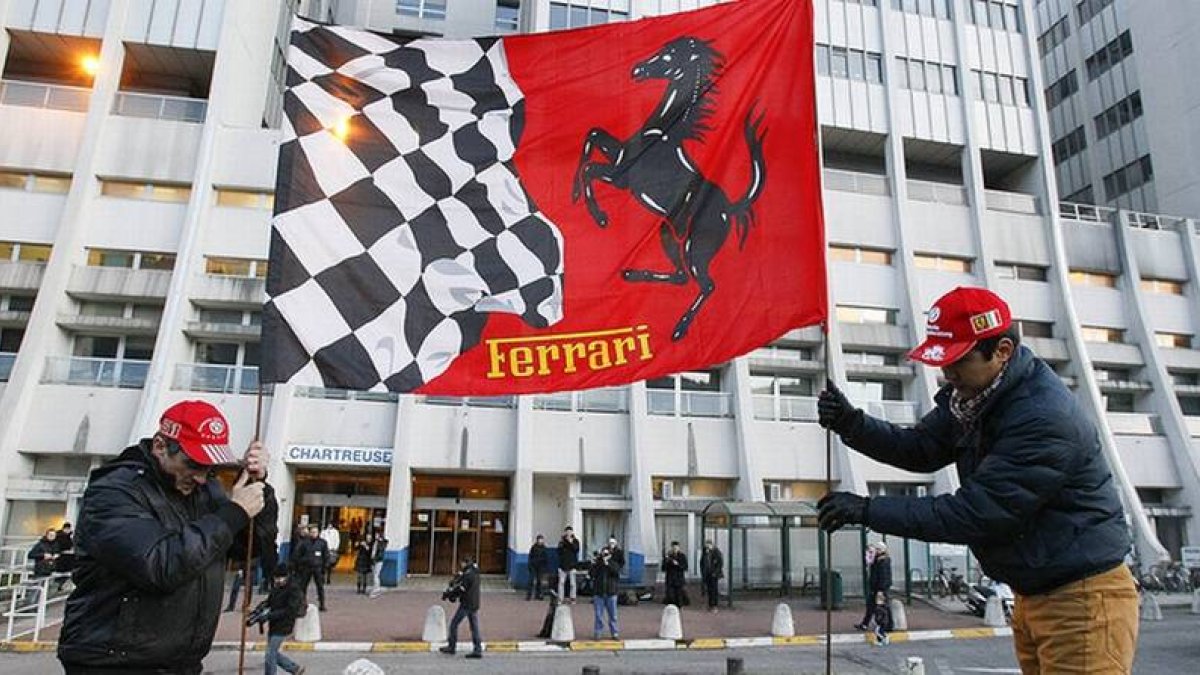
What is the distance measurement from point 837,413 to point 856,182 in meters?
28.2

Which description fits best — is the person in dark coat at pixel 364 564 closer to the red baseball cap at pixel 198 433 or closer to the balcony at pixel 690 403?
the balcony at pixel 690 403

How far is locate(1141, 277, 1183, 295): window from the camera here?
3155 centimetres

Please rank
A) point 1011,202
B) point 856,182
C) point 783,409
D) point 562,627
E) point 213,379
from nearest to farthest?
1. point 562,627
2. point 213,379
3. point 783,409
4. point 856,182
5. point 1011,202

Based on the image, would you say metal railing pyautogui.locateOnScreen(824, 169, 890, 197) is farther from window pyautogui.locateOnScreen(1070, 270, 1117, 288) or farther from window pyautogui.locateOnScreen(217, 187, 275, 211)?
window pyautogui.locateOnScreen(217, 187, 275, 211)

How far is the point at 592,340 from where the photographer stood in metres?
5.12

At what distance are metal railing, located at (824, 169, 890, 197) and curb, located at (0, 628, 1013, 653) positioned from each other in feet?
58.7

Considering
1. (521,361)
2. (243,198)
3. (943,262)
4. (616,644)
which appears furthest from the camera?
(943,262)

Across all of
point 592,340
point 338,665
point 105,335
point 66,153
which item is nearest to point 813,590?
point 338,665

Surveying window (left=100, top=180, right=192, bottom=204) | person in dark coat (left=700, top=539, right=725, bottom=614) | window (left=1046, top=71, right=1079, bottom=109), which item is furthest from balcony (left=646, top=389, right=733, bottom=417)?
window (left=1046, top=71, right=1079, bottom=109)

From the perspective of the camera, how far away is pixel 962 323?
2.76 m

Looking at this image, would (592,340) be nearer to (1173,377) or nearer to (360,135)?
(360,135)

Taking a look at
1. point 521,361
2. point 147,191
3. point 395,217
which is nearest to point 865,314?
point 147,191

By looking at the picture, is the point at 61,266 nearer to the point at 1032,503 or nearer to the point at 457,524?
the point at 457,524

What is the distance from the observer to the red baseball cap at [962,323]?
2.73m
